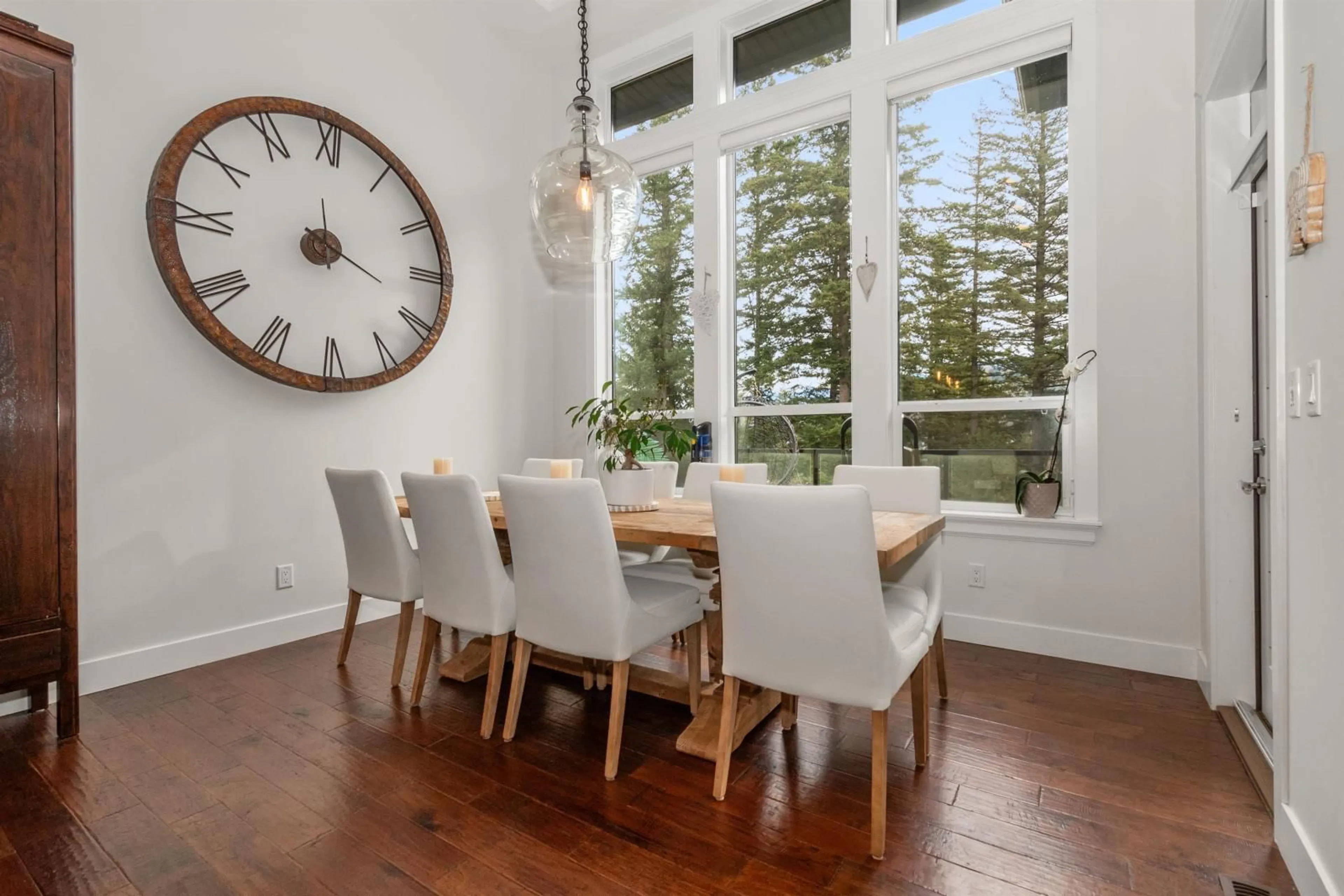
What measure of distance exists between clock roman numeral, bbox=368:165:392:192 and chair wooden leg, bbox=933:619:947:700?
3507 mm

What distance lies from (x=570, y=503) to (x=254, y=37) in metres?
2.97

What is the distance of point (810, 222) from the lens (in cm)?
372

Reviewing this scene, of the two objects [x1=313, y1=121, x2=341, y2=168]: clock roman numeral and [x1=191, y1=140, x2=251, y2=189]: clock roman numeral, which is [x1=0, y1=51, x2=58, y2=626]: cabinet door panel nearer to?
[x1=191, y1=140, x2=251, y2=189]: clock roman numeral

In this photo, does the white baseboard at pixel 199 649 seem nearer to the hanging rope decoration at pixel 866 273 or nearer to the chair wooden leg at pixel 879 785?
the chair wooden leg at pixel 879 785

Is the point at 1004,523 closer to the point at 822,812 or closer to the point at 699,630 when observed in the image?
the point at 699,630

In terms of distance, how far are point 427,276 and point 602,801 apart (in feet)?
10.2

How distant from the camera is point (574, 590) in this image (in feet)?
6.56

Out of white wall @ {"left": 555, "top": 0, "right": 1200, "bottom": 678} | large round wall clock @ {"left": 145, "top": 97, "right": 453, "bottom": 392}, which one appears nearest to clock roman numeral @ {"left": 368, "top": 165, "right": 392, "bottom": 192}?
large round wall clock @ {"left": 145, "top": 97, "right": 453, "bottom": 392}

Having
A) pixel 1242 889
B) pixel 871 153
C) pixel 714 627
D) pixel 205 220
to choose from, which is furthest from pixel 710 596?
pixel 205 220

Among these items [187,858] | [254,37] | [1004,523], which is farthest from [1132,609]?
[254,37]

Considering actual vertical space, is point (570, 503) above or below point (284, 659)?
above

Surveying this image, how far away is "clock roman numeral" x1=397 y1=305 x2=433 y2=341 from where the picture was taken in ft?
12.4

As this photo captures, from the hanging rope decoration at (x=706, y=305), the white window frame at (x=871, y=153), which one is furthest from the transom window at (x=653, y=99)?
the hanging rope decoration at (x=706, y=305)

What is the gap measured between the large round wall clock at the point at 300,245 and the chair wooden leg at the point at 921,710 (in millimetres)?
2975
